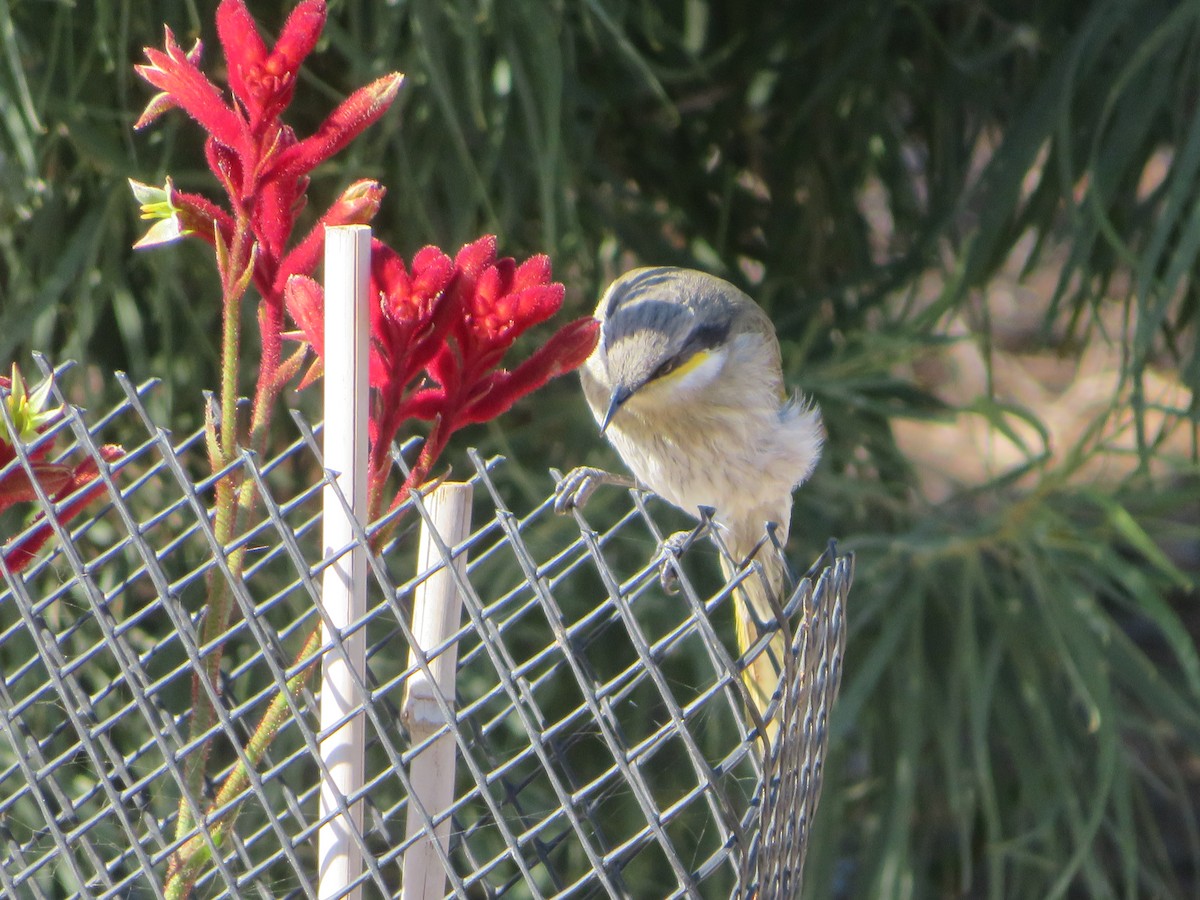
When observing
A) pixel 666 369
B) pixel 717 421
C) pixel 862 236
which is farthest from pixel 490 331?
pixel 862 236

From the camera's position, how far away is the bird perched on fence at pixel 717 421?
1463 mm

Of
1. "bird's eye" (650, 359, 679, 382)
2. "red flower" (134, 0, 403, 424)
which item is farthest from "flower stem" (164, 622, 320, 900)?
"bird's eye" (650, 359, 679, 382)

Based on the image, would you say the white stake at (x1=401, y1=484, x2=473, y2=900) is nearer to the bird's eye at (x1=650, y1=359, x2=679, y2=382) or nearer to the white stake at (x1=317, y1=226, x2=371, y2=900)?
the white stake at (x1=317, y1=226, x2=371, y2=900)

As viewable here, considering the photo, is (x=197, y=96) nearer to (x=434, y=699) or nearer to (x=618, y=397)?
(x=434, y=699)

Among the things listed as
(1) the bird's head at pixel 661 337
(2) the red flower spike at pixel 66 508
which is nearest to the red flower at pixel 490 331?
(2) the red flower spike at pixel 66 508

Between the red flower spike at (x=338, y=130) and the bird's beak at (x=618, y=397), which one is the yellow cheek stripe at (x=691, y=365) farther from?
the red flower spike at (x=338, y=130)

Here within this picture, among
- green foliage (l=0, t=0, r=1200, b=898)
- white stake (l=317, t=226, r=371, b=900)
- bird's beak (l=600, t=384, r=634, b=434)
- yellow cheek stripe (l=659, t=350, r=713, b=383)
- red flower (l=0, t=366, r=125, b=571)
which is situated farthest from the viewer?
green foliage (l=0, t=0, r=1200, b=898)

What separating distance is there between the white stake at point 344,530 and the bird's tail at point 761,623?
0.21 m

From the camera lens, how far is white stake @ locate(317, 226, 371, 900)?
68 centimetres

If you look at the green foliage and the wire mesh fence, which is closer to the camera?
the wire mesh fence

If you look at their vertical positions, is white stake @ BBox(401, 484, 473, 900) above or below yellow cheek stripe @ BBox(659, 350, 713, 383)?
above

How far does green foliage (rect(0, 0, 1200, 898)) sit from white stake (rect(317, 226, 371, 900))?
2.55 ft

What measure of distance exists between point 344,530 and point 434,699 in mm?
116

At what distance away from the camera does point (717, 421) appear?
154cm
